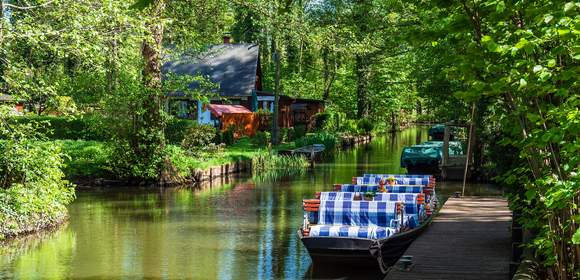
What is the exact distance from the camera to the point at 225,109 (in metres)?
54.2

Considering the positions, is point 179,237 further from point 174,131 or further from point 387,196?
point 174,131

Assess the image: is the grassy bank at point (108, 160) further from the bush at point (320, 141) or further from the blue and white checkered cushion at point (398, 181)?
the blue and white checkered cushion at point (398, 181)

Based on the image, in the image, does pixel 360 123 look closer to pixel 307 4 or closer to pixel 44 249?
pixel 307 4

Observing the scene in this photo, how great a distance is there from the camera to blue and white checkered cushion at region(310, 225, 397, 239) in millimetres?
16366

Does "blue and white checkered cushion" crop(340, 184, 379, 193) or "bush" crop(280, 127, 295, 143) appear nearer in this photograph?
"blue and white checkered cushion" crop(340, 184, 379, 193)

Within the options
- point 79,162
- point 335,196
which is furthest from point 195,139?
point 335,196

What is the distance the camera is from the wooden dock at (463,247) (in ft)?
46.2

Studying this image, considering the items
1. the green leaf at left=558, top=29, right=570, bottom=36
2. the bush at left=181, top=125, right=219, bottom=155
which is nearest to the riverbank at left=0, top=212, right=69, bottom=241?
the bush at left=181, top=125, right=219, bottom=155

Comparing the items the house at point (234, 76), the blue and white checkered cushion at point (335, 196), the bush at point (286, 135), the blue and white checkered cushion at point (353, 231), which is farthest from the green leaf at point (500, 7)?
the house at point (234, 76)

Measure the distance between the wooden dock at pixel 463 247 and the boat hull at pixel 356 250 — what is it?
44 cm

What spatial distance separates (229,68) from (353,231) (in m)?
46.6

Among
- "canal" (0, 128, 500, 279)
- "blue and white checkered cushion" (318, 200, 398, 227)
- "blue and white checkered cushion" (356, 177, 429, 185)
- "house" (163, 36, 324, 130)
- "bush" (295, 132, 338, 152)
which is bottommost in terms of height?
"canal" (0, 128, 500, 279)

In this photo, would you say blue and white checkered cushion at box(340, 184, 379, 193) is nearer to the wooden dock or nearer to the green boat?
the wooden dock

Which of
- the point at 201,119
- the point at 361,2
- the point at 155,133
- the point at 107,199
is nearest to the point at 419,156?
the point at 361,2
